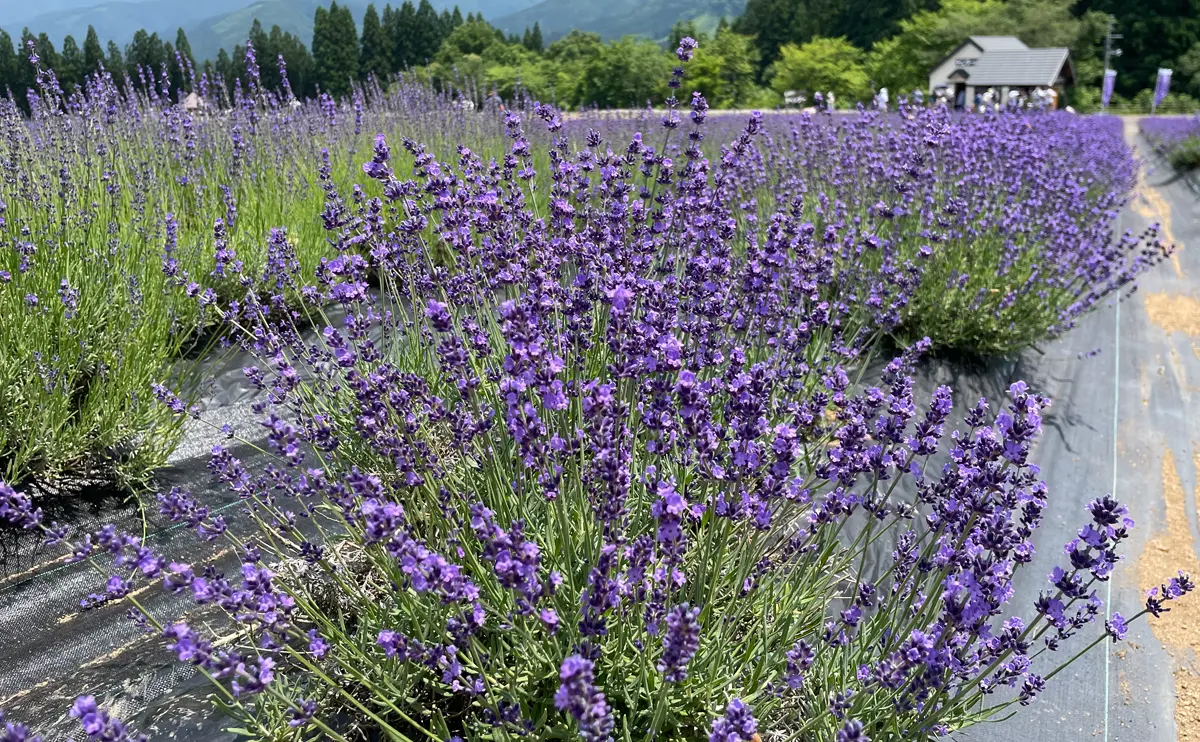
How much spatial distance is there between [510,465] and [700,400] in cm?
75

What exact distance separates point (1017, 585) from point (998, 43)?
42766mm

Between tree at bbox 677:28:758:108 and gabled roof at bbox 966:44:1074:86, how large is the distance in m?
11.9

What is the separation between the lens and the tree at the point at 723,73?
38781 mm

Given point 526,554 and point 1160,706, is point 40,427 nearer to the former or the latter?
point 526,554

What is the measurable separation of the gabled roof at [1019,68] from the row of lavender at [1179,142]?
41.6ft

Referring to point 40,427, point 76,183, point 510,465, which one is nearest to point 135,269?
point 76,183

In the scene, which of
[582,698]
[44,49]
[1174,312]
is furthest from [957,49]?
[582,698]

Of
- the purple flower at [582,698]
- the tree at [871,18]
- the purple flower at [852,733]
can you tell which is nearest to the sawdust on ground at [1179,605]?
the purple flower at [852,733]

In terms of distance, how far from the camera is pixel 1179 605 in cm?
296

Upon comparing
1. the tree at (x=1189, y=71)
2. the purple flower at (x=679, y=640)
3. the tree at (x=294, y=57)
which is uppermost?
the tree at (x=294, y=57)

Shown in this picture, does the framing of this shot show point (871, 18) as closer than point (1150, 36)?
No

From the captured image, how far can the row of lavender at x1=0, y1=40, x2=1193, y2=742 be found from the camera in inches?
56.5

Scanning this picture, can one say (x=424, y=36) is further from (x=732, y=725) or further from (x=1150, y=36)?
(x=732, y=725)

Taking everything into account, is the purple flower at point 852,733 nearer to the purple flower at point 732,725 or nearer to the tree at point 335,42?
the purple flower at point 732,725
